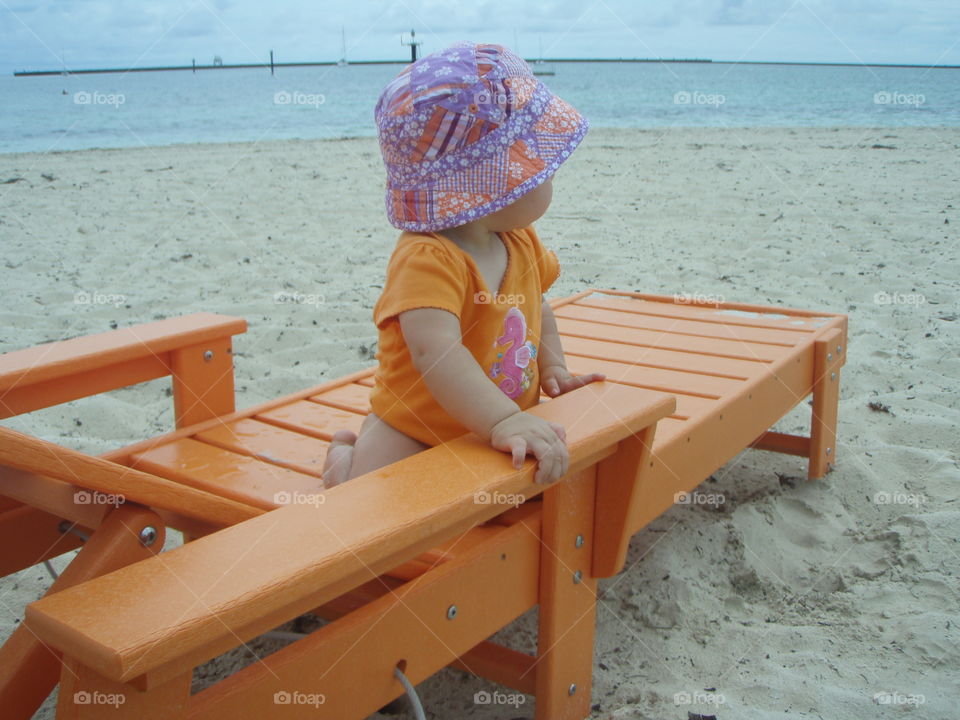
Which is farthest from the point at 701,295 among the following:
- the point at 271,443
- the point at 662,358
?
the point at 271,443

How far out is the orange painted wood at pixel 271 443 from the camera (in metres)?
2.28

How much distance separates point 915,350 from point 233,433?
3.12 metres

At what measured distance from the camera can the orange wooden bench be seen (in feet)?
3.60

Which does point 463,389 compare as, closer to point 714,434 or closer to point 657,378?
point 714,434

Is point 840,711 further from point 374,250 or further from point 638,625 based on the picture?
point 374,250

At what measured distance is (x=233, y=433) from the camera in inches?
98.3

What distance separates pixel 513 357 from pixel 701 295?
3435 mm

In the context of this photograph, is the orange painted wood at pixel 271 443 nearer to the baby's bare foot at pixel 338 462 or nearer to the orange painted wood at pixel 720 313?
the baby's bare foot at pixel 338 462

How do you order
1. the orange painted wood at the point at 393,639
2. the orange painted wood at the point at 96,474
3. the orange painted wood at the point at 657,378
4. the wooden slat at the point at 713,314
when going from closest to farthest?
the orange painted wood at the point at 96,474 < the orange painted wood at the point at 393,639 < the orange painted wood at the point at 657,378 < the wooden slat at the point at 713,314

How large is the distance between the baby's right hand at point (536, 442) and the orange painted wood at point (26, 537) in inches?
41.9

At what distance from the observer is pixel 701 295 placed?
17.1 ft

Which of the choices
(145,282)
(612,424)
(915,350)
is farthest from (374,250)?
(612,424)

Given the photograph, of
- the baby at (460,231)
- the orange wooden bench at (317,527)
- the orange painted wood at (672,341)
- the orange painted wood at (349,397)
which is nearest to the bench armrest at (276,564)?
the orange wooden bench at (317,527)

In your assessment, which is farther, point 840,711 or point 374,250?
point 374,250
